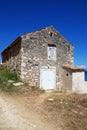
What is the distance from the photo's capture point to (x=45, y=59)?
71.1 ft

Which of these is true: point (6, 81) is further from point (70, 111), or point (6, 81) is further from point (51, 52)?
point (70, 111)

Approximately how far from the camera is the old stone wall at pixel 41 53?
2061cm

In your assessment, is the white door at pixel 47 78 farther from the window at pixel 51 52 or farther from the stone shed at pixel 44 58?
the window at pixel 51 52

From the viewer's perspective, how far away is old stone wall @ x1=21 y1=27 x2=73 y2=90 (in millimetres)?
20609

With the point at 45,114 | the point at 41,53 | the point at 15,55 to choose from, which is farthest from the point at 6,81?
the point at 45,114

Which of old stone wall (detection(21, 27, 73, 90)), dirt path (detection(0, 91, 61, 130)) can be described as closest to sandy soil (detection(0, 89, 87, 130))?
dirt path (detection(0, 91, 61, 130))

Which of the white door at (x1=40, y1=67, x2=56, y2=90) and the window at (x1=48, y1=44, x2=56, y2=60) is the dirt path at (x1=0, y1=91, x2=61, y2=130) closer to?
the white door at (x1=40, y1=67, x2=56, y2=90)

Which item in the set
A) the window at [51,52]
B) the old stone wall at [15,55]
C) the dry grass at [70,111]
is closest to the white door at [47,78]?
the window at [51,52]

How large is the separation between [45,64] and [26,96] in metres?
6.89

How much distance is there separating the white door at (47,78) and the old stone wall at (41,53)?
0.42 metres

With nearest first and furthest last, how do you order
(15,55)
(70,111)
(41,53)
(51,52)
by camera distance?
(70,111) → (41,53) → (51,52) → (15,55)

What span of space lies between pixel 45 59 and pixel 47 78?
218 centimetres

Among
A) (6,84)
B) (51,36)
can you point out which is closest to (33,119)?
(6,84)

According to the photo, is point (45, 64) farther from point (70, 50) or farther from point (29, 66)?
point (70, 50)
